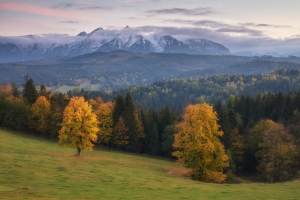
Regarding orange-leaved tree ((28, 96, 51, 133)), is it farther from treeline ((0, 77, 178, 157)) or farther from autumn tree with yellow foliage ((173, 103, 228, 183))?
autumn tree with yellow foliage ((173, 103, 228, 183))

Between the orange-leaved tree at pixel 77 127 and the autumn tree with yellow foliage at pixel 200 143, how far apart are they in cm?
1808

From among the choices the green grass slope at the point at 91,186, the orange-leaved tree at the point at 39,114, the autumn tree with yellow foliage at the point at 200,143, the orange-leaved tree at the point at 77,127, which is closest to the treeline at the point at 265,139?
the autumn tree with yellow foliage at the point at 200,143

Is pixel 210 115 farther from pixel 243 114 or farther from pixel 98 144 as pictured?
pixel 243 114

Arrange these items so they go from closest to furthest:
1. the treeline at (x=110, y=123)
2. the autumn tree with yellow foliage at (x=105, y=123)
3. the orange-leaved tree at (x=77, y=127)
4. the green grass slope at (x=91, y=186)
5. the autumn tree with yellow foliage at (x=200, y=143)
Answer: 1. the green grass slope at (x=91, y=186)
2. the autumn tree with yellow foliage at (x=200, y=143)
3. the orange-leaved tree at (x=77, y=127)
4. the autumn tree with yellow foliage at (x=105, y=123)
5. the treeline at (x=110, y=123)

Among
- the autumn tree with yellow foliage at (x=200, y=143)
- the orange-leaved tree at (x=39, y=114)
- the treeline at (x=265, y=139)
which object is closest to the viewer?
the autumn tree with yellow foliage at (x=200, y=143)

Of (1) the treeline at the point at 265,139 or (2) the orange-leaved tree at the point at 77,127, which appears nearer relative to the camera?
(2) the orange-leaved tree at the point at 77,127

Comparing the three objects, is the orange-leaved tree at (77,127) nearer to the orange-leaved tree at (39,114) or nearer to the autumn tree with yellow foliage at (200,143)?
the autumn tree with yellow foliage at (200,143)

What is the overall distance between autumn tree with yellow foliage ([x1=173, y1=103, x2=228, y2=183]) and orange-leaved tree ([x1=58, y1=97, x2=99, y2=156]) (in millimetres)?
18084

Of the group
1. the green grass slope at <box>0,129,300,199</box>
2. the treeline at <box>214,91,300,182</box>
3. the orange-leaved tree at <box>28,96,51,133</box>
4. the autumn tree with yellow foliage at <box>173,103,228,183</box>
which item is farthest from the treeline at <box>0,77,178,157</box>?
the green grass slope at <box>0,129,300,199</box>

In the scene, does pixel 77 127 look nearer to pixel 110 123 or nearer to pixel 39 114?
pixel 110 123

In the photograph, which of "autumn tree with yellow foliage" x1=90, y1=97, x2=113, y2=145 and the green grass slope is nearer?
the green grass slope

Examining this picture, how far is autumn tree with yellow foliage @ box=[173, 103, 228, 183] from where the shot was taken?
51969mm

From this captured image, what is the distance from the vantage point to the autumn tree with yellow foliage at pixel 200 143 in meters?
52.0

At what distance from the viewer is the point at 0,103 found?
326 ft
